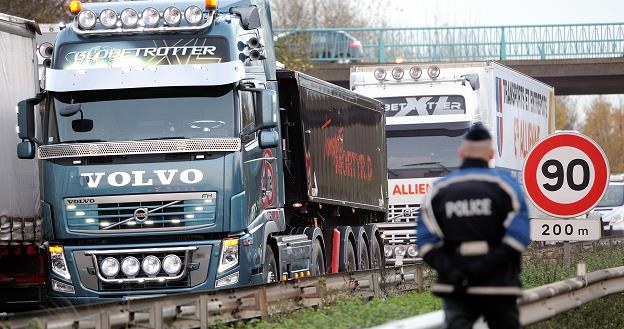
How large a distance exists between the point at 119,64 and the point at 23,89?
246 centimetres

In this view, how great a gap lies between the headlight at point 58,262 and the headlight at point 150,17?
2.62 metres

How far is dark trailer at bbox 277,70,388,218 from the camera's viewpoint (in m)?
19.5

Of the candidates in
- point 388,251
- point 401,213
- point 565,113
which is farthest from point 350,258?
point 565,113

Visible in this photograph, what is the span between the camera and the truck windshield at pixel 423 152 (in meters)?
25.5

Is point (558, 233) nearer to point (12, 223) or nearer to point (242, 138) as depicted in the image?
point (242, 138)

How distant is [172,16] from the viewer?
16.6 meters

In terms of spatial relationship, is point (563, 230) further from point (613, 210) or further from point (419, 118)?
point (613, 210)

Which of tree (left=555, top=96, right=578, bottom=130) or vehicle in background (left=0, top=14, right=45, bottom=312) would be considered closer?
vehicle in background (left=0, top=14, right=45, bottom=312)

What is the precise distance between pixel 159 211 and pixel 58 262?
1.28 metres

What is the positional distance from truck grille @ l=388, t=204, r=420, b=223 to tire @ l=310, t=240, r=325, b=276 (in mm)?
5393

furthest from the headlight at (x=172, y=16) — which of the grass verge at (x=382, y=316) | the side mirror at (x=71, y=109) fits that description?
the grass verge at (x=382, y=316)

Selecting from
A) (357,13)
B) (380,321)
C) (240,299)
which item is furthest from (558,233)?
(357,13)

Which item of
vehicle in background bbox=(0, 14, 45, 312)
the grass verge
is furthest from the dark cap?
vehicle in background bbox=(0, 14, 45, 312)

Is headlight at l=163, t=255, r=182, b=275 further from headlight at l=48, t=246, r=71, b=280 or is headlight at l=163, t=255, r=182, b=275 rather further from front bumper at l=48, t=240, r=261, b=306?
headlight at l=48, t=246, r=71, b=280
